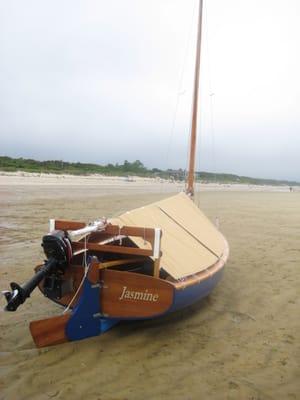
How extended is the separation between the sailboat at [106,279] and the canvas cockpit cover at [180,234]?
18 millimetres

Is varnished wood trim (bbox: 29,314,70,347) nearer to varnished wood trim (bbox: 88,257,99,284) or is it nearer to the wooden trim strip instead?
varnished wood trim (bbox: 88,257,99,284)

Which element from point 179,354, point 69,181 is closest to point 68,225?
point 179,354

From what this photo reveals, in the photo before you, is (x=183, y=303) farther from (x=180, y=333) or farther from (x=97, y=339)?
(x=97, y=339)

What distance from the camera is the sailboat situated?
3.39 m

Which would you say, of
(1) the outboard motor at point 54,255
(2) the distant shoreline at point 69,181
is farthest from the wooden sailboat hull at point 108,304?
(2) the distant shoreline at point 69,181

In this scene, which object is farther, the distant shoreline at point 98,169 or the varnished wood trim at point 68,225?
the distant shoreline at point 98,169

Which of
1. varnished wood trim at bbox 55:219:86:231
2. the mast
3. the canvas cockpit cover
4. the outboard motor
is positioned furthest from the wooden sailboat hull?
the mast

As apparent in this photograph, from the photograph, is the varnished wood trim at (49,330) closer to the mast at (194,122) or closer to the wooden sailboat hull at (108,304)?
the wooden sailboat hull at (108,304)

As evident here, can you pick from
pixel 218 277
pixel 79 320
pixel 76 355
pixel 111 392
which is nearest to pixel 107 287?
pixel 79 320

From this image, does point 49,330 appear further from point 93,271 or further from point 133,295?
point 133,295

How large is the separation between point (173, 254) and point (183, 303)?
68 cm

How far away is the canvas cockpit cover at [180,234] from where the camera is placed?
4.13 metres

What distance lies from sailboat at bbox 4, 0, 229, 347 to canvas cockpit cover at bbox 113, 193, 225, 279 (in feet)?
0.06

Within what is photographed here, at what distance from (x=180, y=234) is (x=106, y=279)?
5.89 ft
